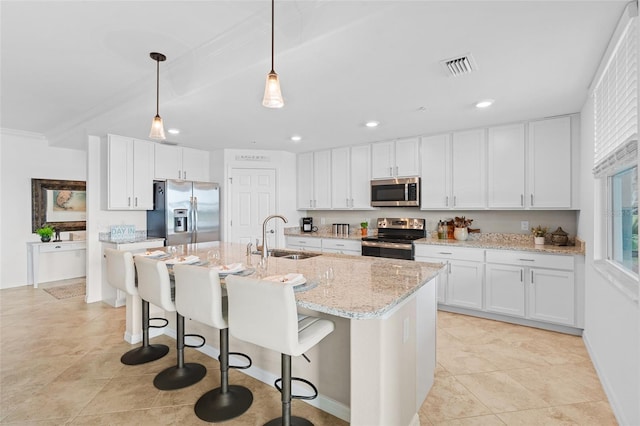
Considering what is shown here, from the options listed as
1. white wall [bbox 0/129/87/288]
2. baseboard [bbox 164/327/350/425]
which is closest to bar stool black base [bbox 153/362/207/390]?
baseboard [bbox 164/327/350/425]

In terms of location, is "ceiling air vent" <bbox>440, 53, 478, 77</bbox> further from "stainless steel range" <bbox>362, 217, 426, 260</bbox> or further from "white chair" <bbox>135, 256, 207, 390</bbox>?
"white chair" <bbox>135, 256, 207, 390</bbox>

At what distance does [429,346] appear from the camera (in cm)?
211

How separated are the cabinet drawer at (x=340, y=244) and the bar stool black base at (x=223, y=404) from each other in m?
2.77

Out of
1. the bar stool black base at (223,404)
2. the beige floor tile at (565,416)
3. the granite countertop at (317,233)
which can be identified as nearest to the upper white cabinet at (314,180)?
the granite countertop at (317,233)

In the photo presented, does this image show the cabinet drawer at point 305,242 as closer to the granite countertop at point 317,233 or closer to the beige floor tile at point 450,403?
the granite countertop at point 317,233

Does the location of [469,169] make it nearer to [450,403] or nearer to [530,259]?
[530,259]

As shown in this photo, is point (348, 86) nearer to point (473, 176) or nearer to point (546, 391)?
point (473, 176)

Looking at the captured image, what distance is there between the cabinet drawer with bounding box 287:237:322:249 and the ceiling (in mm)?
2053

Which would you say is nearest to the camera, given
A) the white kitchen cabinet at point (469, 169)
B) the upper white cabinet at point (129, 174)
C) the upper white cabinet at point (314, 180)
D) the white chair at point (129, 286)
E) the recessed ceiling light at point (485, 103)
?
the white chair at point (129, 286)

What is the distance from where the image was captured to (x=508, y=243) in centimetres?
392

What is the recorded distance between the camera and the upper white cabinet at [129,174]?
4.24 m

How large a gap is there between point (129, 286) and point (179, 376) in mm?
829

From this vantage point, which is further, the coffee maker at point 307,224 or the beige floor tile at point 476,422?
the coffee maker at point 307,224

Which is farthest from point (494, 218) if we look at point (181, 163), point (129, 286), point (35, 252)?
point (35, 252)
